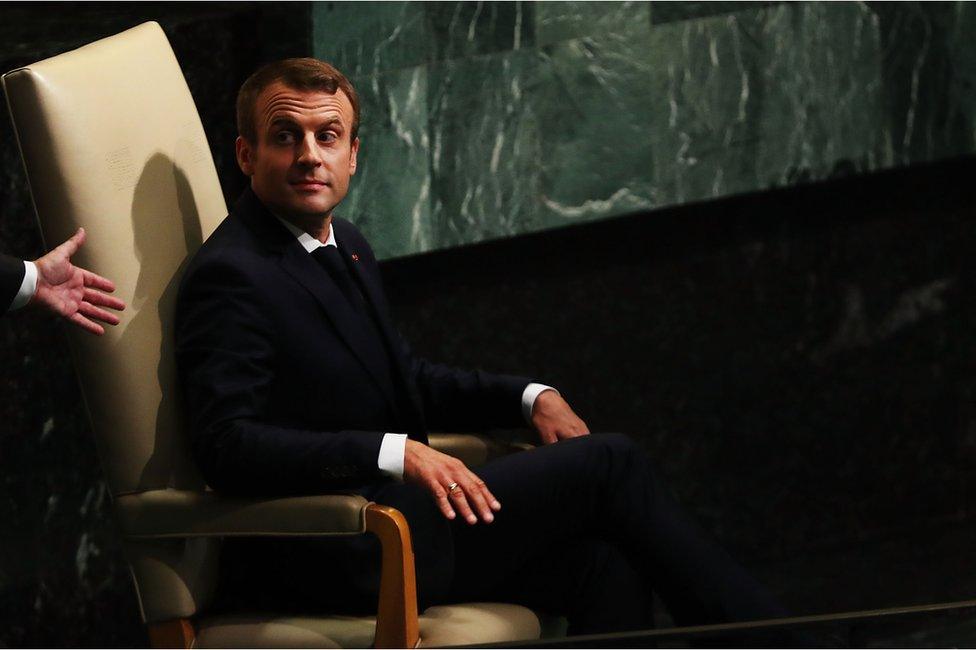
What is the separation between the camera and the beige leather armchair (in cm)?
222

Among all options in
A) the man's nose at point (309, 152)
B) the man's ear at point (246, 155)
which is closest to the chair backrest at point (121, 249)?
the man's ear at point (246, 155)

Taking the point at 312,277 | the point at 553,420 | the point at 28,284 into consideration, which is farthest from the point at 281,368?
the point at 553,420

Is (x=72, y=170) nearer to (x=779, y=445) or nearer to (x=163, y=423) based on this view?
(x=163, y=423)

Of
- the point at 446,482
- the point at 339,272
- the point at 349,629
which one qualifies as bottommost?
the point at 349,629

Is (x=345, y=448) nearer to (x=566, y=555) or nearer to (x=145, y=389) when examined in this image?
(x=145, y=389)

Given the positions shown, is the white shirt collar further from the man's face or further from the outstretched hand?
the outstretched hand

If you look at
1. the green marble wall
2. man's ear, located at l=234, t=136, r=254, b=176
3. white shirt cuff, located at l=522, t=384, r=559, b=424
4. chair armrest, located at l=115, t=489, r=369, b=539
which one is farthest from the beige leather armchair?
the green marble wall

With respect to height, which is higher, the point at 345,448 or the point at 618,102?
the point at 618,102

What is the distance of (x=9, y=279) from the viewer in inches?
87.3

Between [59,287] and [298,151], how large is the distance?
0.40m

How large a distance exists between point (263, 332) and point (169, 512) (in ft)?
0.94

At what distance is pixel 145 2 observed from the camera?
3104 mm

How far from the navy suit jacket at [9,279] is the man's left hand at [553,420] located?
2.76 ft

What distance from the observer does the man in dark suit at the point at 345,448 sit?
2197 millimetres
